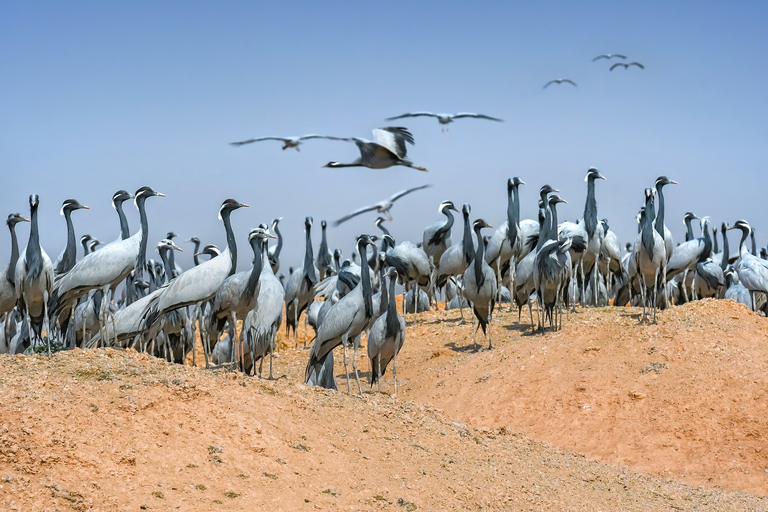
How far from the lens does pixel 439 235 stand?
19.1m

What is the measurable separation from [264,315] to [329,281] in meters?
5.67

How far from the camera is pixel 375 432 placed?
26.8 ft

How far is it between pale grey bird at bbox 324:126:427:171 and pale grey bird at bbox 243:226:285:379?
152 inches

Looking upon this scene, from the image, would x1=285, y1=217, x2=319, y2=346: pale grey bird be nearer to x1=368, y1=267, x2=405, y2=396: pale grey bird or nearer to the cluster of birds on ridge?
the cluster of birds on ridge

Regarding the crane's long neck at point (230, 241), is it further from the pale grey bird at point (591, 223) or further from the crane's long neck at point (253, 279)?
the pale grey bird at point (591, 223)

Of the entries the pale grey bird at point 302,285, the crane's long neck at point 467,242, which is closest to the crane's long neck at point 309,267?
the pale grey bird at point 302,285

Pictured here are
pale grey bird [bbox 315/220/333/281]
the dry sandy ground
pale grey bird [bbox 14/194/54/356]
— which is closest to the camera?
the dry sandy ground

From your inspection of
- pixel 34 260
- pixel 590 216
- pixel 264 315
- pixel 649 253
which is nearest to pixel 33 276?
pixel 34 260

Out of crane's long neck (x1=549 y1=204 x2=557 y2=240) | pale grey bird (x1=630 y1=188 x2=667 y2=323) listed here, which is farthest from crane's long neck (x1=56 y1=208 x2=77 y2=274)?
pale grey bird (x1=630 y1=188 x2=667 y2=323)

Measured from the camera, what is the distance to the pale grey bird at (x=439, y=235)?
19062mm

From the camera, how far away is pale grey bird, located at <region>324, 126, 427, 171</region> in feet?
27.1

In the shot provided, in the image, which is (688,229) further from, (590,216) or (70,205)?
(70,205)

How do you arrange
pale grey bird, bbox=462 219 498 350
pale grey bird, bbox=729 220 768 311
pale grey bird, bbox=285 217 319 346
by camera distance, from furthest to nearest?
1. pale grey bird, bbox=285 217 319 346
2. pale grey bird, bbox=729 220 768 311
3. pale grey bird, bbox=462 219 498 350

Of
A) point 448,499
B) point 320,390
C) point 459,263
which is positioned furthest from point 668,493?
point 459,263
